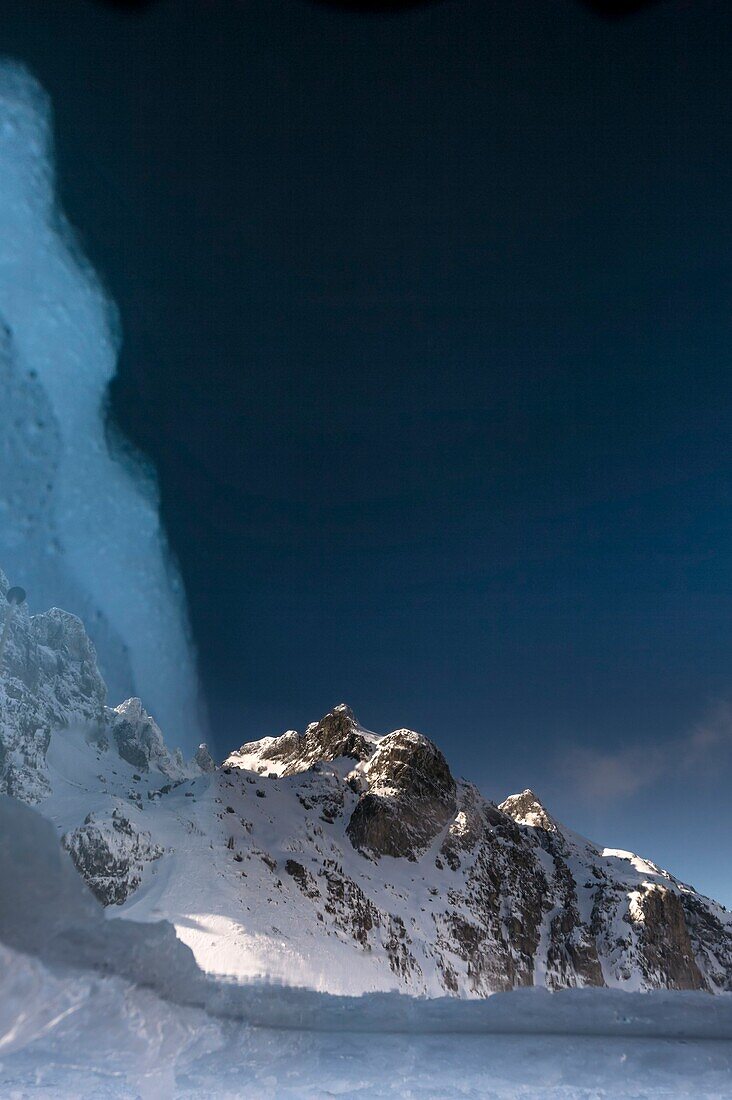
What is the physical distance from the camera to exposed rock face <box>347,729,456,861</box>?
77000 millimetres

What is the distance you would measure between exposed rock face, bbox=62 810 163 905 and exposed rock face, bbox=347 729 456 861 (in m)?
33.0

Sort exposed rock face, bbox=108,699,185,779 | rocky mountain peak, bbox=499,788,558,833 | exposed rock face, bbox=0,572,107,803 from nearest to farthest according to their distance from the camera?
exposed rock face, bbox=0,572,107,803, rocky mountain peak, bbox=499,788,558,833, exposed rock face, bbox=108,699,185,779

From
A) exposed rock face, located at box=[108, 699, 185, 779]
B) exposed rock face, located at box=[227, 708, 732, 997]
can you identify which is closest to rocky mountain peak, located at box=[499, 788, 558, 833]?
exposed rock face, located at box=[227, 708, 732, 997]

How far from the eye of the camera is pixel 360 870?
6894 cm

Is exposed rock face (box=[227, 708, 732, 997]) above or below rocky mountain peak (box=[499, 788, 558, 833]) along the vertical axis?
below

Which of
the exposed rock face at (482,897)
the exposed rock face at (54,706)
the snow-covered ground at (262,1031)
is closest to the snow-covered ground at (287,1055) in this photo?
the snow-covered ground at (262,1031)

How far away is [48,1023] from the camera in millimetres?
6406

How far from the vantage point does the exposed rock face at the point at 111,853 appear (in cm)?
4731

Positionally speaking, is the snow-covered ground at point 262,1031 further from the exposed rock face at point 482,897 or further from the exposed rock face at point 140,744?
the exposed rock face at point 140,744

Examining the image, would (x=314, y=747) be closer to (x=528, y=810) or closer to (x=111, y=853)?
(x=528, y=810)

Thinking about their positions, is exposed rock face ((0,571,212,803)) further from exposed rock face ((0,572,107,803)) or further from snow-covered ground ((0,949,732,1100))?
snow-covered ground ((0,949,732,1100))

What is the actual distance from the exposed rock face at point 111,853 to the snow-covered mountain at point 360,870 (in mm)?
161

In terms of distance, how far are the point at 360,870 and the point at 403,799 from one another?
17984 millimetres

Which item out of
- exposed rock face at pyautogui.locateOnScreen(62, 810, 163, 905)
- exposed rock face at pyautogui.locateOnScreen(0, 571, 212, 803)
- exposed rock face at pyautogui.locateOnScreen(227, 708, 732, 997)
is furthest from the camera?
exposed rock face at pyautogui.locateOnScreen(0, 571, 212, 803)
